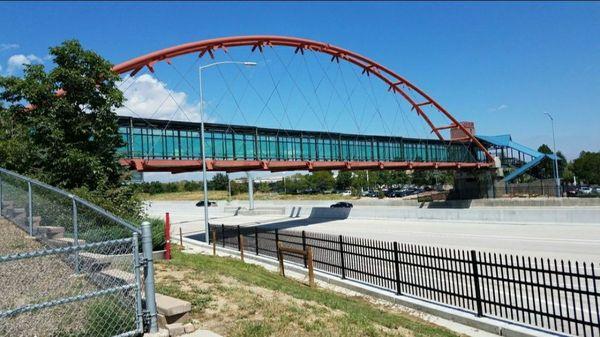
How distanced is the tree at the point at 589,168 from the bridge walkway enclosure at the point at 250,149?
5884 centimetres

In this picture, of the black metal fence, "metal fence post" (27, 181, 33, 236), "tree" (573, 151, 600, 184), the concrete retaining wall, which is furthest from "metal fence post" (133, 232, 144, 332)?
"tree" (573, 151, 600, 184)

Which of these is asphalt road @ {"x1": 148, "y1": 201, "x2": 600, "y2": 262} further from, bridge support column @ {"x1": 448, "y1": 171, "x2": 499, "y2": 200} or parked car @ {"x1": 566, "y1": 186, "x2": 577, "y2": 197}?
parked car @ {"x1": 566, "y1": 186, "x2": 577, "y2": 197}

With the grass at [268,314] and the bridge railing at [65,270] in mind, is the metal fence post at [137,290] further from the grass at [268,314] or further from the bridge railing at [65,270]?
the grass at [268,314]

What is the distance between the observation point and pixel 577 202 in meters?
49.1

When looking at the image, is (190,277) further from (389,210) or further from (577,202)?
(577,202)

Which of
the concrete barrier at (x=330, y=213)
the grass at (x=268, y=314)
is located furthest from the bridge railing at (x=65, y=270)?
the concrete barrier at (x=330, y=213)

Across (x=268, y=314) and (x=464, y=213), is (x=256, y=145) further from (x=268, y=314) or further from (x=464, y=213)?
(x=268, y=314)

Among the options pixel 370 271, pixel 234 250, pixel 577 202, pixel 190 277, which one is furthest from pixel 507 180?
pixel 190 277

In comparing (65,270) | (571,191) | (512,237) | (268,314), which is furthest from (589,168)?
(65,270)

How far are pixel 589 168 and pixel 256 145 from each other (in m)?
92.0

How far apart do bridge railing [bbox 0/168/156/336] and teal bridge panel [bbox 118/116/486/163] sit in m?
10.7

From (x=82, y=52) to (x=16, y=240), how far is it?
11.0 metres

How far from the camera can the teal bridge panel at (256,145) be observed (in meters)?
30.9

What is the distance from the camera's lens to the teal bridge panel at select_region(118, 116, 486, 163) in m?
30.9
